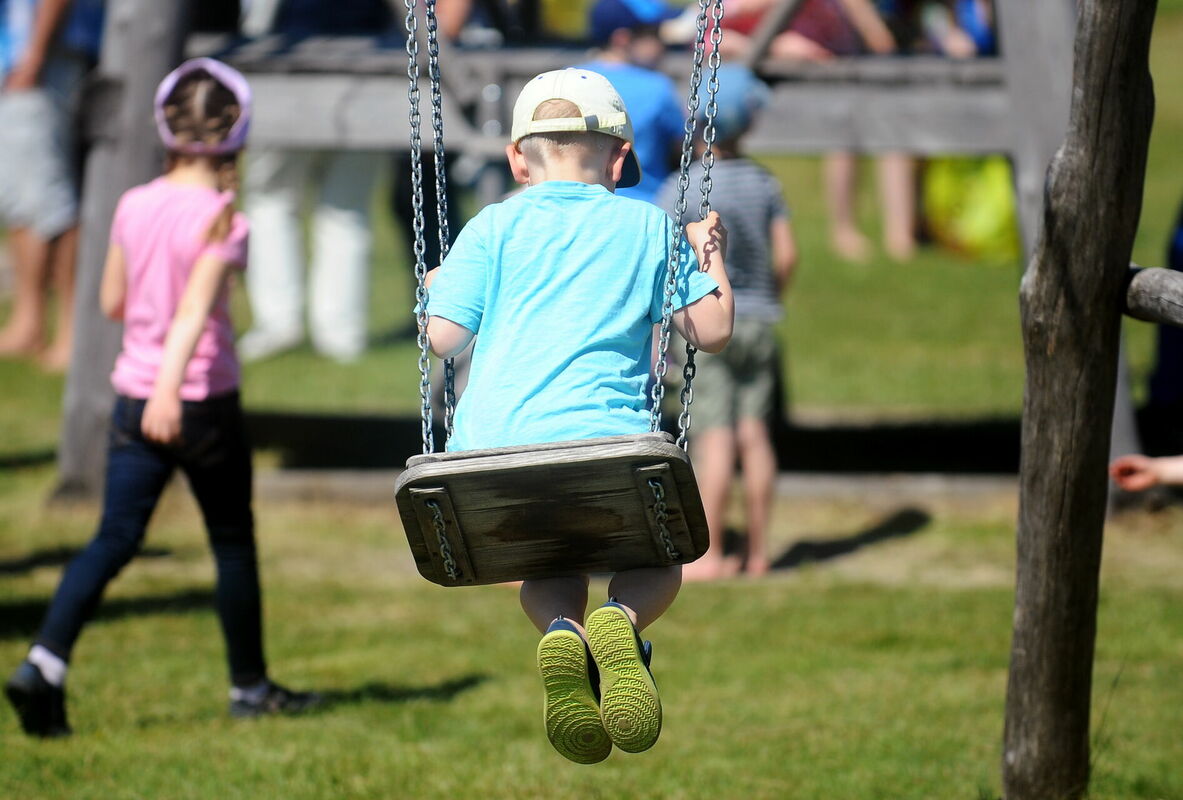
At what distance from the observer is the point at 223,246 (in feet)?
14.9

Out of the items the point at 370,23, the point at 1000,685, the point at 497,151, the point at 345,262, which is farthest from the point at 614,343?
the point at 345,262

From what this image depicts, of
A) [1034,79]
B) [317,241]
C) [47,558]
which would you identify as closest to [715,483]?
[1034,79]

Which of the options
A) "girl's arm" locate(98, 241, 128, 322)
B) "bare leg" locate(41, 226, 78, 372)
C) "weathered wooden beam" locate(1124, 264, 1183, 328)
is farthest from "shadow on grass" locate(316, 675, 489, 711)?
"bare leg" locate(41, 226, 78, 372)

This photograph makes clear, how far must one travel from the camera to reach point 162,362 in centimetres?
452

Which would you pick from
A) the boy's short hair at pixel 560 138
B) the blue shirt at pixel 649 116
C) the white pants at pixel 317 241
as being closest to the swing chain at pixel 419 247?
the boy's short hair at pixel 560 138

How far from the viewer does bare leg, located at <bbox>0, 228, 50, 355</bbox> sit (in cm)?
1029

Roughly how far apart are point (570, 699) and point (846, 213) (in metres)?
12.5

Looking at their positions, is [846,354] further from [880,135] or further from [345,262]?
[880,135]

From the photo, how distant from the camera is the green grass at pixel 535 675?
437 centimetres

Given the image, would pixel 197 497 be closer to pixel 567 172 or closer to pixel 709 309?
pixel 567 172

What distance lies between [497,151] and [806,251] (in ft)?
29.2

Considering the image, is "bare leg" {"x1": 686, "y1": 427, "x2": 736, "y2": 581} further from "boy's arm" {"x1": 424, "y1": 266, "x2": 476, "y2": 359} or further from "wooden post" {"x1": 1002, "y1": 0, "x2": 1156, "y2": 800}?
"boy's arm" {"x1": 424, "y1": 266, "x2": 476, "y2": 359}

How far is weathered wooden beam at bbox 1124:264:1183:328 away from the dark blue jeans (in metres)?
2.35

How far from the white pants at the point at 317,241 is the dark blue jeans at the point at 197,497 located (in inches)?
228
